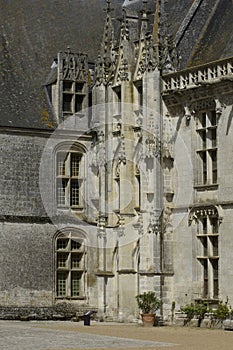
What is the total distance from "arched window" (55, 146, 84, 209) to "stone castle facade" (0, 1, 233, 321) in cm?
4

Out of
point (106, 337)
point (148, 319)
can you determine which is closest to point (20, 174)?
point (148, 319)

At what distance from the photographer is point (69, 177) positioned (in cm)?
3356

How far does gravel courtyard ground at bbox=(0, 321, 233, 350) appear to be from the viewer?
70.4ft

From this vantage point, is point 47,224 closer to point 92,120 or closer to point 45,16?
point 92,120

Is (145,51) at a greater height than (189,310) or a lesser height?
greater

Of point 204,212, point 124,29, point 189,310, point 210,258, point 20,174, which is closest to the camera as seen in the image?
point 189,310

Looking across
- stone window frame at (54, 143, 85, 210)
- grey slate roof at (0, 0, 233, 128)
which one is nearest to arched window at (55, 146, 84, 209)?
stone window frame at (54, 143, 85, 210)

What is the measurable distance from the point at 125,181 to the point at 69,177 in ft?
8.53

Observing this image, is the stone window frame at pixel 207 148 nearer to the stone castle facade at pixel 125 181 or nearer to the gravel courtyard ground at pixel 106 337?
the stone castle facade at pixel 125 181

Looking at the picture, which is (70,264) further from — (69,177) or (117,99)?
(117,99)

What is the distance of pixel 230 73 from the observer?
91.8ft

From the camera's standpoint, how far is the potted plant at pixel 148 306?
94.7 feet

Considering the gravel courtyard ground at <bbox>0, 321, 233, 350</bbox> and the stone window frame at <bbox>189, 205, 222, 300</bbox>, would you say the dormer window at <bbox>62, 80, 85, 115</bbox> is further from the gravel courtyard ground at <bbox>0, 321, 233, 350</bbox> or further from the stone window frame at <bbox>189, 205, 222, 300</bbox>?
the gravel courtyard ground at <bbox>0, 321, 233, 350</bbox>

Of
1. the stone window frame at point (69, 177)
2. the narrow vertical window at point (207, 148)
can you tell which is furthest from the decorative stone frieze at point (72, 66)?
the narrow vertical window at point (207, 148)
